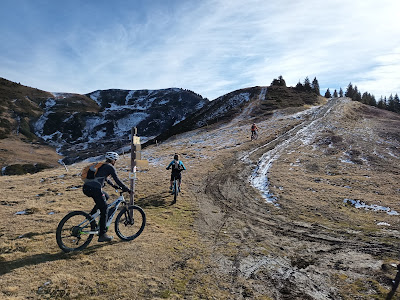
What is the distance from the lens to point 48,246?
795 centimetres

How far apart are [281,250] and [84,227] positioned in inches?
280

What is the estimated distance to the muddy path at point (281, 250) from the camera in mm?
6910

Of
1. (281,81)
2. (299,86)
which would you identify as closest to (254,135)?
Answer: (299,86)

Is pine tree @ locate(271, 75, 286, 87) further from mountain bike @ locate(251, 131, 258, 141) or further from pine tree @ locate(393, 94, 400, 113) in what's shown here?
mountain bike @ locate(251, 131, 258, 141)

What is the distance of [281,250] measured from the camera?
918 cm

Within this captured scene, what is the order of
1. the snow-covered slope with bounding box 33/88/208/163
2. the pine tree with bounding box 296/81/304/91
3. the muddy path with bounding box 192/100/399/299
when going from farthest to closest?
the snow-covered slope with bounding box 33/88/208/163
the pine tree with bounding box 296/81/304/91
the muddy path with bounding box 192/100/399/299

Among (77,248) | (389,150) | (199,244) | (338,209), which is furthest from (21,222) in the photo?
(389,150)

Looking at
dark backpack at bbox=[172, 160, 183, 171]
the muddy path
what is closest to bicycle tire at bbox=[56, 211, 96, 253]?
the muddy path

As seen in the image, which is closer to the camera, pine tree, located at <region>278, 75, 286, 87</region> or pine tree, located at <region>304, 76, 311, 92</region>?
pine tree, located at <region>304, 76, 311, 92</region>

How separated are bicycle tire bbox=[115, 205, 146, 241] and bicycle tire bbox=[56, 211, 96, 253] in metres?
0.99

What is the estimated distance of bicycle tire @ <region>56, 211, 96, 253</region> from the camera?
7.53 metres

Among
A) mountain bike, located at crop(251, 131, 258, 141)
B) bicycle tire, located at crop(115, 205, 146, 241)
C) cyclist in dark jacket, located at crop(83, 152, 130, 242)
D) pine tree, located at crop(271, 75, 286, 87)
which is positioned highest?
pine tree, located at crop(271, 75, 286, 87)

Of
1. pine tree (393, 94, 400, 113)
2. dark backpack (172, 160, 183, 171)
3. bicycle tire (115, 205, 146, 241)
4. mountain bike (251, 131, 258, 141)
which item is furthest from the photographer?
pine tree (393, 94, 400, 113)

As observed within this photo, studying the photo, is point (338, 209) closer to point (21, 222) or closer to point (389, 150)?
point (21, 222)
